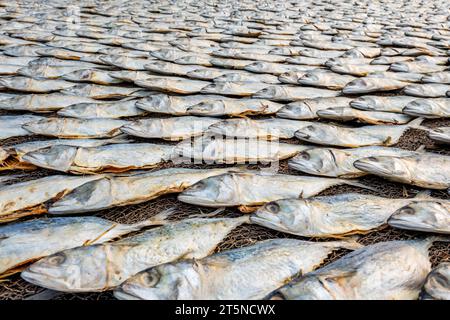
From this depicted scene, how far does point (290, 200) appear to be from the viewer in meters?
1.68

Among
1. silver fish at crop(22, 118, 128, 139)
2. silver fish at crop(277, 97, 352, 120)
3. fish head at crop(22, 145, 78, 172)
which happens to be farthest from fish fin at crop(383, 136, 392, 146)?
fish head at crop(22, 145, 78, 172)

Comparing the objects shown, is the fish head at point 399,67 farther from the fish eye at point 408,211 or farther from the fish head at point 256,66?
→ the fish eye at point 408,211

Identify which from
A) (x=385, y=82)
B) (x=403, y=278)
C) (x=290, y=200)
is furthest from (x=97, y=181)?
(x=385, y=82)

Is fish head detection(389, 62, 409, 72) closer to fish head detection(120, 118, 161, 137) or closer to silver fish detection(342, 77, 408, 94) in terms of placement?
silver fish detection(342, 77, 408, 94)

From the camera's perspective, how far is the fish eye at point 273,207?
1.64 m

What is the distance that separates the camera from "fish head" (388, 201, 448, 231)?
1.55 metres

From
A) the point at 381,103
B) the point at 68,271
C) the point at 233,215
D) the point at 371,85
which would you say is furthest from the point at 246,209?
the point at 371,85

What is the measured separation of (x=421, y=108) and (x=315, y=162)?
40.5 inches

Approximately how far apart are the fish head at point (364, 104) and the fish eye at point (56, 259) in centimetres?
203

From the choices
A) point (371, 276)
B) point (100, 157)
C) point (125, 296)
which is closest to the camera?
point (125, 296)

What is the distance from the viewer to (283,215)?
162cm

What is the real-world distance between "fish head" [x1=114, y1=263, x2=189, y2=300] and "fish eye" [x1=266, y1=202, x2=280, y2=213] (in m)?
0.47

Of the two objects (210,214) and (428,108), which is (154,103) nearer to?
(210,214)
